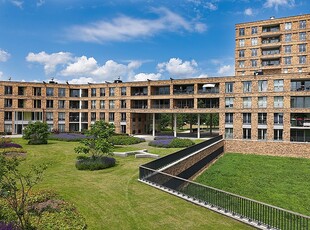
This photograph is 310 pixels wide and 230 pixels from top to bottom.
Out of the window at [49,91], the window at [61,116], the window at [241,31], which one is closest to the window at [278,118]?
the window at [241,31]

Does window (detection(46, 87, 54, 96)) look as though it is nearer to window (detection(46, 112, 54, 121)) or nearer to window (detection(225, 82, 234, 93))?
window (detection(46, 112, 54, 121))

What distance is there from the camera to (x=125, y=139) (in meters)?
41.5

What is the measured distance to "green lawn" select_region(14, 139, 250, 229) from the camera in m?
11.8

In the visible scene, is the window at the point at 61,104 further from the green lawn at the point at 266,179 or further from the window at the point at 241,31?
the window at the point at 241,31

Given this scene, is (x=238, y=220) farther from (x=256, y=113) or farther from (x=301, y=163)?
(x=256, y=113)

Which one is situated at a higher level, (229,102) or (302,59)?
(302,59)

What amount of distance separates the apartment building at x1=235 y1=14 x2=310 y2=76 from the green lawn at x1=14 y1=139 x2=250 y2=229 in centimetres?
4591

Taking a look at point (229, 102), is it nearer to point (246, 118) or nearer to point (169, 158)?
point (246, 118)

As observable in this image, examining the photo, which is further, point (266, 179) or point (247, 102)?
point (247, 102)

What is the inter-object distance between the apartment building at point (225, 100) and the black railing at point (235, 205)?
27961 mm

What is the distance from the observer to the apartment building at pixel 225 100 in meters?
41.8

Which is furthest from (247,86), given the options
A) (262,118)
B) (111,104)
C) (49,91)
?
(49,91)

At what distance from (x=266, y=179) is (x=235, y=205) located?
51.5ft

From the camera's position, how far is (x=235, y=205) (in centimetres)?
1260
